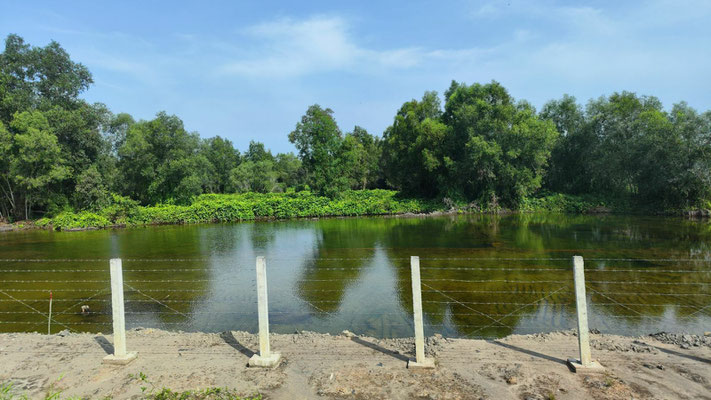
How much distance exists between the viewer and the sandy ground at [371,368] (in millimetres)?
3803

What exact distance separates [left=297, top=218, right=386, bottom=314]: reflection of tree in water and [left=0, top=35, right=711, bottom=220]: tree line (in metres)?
17.1

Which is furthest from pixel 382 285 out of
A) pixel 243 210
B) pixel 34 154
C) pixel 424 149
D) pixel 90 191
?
pixel 34 154

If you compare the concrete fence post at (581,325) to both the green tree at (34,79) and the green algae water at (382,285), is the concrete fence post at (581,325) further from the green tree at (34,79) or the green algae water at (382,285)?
the green tree at (34,79)

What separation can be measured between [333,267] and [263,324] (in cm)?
820

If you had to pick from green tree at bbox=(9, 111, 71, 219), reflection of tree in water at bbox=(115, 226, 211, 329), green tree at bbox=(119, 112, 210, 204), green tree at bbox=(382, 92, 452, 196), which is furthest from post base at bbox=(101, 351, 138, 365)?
green tree at bbox=(382, 92, 452, 196)

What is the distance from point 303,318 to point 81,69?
121 ft

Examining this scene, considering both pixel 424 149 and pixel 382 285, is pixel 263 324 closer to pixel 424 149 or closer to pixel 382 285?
pixel 382 285

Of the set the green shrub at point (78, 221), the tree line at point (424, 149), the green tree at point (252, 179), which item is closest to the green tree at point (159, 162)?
the tree line at point (424, 149)

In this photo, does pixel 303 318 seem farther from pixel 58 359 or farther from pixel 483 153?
pixel 483 153

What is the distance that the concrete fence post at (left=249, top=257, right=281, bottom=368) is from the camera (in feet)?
14.3

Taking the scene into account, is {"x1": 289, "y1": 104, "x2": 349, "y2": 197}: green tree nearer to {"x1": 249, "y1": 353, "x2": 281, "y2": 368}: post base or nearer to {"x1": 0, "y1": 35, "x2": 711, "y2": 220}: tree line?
{"x1": 0, "y1": 35, "x2": 711, "y2": 220}: tree line

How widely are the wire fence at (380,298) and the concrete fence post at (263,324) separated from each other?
8.56 feet

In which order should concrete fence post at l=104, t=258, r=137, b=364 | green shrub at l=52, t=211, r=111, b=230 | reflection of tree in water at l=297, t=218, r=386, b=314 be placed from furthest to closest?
1. green shrub at l=52, t=211, r=111, b=230
2. reflection of tree in water at l=297, t=218, r=386, b=314
3. concrete fence post at l=104, t=258, r=137, b=364

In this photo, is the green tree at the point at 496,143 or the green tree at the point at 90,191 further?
the green tree at the point at 496,143
